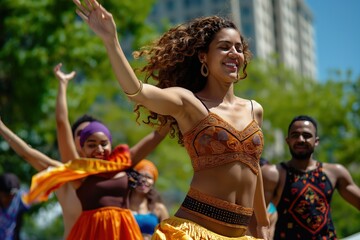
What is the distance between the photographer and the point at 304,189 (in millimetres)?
5824

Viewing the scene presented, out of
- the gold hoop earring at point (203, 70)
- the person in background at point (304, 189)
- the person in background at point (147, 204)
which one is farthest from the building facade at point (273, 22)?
the gold hoop earring at point (203, 70)

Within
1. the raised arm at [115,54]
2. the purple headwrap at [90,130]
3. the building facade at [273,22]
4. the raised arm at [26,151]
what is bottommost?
the raised arm at [26,151]

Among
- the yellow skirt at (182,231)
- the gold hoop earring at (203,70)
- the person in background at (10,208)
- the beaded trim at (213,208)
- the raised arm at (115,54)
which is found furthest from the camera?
the person in background at (10,208)

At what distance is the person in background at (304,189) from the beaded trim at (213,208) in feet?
6.15

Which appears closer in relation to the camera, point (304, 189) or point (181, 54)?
point (181, 54)

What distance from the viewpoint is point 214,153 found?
3984 millimetres

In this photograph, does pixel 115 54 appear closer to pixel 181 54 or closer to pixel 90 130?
pixel 181 54

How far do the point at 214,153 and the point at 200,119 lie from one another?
211 millimetres

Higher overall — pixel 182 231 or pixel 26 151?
pixel 26 151

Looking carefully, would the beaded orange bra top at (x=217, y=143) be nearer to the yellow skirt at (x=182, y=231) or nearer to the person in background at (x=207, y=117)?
the person in background at (x=207, y=117)

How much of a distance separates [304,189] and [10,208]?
11.7ft

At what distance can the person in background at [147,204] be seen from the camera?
7.37m

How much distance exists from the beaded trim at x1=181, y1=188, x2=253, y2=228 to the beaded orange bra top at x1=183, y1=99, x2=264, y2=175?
174 millimetres

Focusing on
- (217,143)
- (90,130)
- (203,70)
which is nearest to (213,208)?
(217,143)
